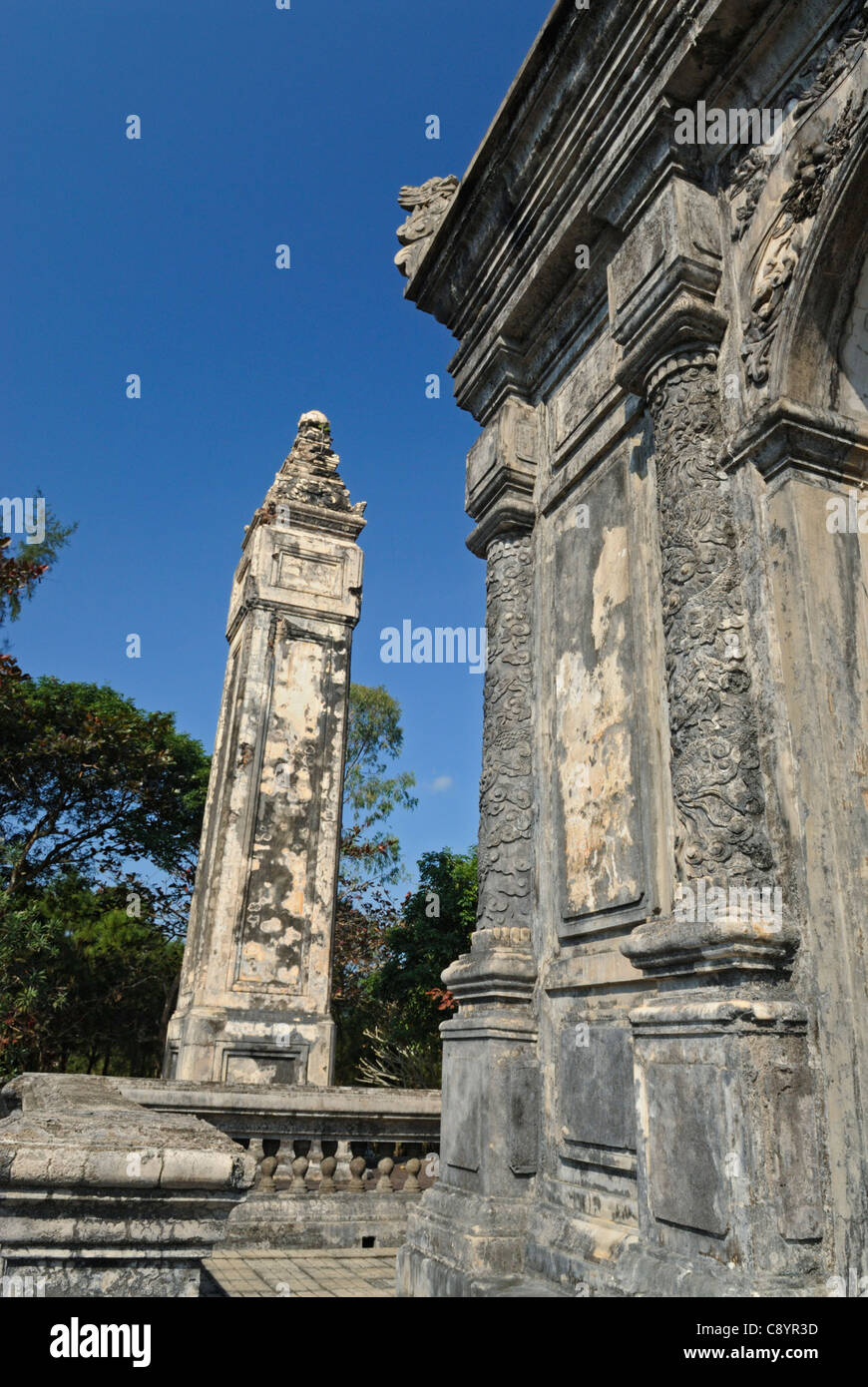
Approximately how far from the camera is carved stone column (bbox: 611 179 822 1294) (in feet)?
8.86

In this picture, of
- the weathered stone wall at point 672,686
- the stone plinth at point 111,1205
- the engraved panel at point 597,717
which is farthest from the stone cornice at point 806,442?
the stone plinth at point 111,1205

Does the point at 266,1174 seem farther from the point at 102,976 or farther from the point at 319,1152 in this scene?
the point at 102,976

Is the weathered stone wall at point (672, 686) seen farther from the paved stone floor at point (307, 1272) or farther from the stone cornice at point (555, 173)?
the paved stone floor at point (307, 1272)

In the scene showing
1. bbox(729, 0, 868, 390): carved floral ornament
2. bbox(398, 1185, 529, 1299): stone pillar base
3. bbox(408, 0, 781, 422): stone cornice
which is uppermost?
bbox(408, 0, 781, 422): stone cornice

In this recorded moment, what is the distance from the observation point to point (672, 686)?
349cm

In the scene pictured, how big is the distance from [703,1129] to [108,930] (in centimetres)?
1963

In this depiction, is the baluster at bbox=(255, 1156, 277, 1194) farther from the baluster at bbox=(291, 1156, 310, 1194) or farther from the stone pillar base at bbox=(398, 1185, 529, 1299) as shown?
the stone pillar base at bbox=(398, 1185, 529, 1299)

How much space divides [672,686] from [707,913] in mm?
873

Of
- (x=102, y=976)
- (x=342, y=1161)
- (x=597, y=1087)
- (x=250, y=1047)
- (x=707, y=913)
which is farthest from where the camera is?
(x=102, y=976)

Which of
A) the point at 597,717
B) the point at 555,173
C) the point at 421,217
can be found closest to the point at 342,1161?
the point at 597,717

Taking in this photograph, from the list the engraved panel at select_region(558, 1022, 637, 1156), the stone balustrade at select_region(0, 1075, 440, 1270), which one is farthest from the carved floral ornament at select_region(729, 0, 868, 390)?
the stone balustrade at select_region(0, 1075, 440, 1270)

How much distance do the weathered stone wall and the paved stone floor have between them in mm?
1115
